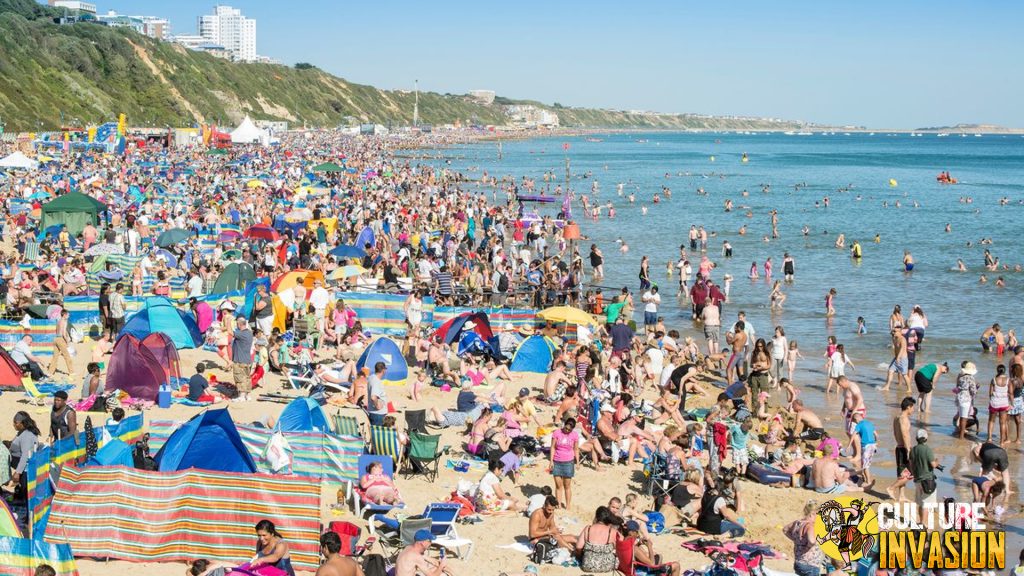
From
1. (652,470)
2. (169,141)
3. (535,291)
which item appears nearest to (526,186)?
(169,141)

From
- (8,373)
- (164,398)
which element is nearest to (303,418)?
(164,398)

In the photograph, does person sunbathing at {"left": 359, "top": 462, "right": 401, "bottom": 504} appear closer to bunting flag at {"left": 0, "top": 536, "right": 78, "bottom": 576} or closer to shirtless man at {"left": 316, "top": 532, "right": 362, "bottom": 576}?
shirtless man at {"left": 316, "top": 532, "right": 362, "bottom": 576}

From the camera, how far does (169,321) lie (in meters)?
14.4

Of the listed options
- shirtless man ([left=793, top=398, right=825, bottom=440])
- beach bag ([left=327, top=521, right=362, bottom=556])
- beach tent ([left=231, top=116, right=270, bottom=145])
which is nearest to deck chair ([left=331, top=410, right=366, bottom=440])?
beach bag ([left=327, top=521, right=362, bottom=556])

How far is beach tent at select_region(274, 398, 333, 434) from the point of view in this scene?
10.0 m

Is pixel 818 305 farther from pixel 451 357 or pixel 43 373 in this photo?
pixel 43 373

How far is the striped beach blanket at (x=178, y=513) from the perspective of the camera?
24.7ft

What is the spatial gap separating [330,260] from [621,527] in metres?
14.0

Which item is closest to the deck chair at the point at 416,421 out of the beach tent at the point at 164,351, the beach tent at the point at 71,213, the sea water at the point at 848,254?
the beach tent at the point at 164,351

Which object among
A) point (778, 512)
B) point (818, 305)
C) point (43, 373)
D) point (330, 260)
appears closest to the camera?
point (778, 512)

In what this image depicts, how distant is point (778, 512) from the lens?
379 inches

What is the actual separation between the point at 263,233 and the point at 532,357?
36.7 ft

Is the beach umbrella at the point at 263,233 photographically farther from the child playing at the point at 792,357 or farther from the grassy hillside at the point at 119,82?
the grassy hillside at the point at 119,82

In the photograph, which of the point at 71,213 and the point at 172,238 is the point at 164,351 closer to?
the point at 172,238
